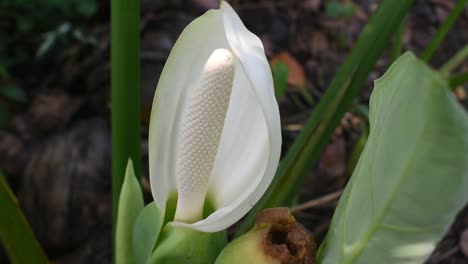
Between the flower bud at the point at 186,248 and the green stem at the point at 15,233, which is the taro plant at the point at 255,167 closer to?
the flower bud at the point at 186,248

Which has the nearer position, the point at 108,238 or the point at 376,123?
the point at 376,123

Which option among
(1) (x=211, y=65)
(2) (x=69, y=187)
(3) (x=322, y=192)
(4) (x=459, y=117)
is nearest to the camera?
(4) (x=459, y=117)

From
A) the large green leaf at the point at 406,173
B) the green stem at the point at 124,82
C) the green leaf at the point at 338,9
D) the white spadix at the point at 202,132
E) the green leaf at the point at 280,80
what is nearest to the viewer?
the large green leaf at the point at 406,173

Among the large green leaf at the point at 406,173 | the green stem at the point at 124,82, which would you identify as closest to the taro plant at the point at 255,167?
the large green leaf at the point at 406,173

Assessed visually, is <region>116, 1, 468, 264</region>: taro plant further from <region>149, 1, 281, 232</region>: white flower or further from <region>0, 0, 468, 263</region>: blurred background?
<region>0, 0, 468, 263</region>: blurred background

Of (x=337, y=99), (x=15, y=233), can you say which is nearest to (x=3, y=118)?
(x=15, y=233)

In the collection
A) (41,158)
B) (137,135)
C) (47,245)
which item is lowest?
(47,245)

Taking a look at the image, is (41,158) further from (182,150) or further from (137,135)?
(182,150)

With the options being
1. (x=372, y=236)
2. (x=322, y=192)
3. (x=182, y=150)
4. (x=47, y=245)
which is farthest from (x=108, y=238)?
(x=372, y=236)
